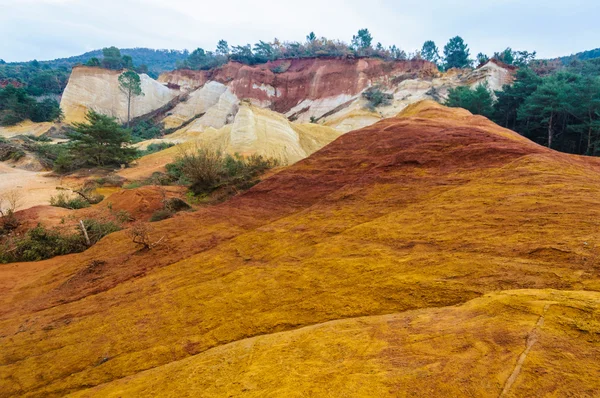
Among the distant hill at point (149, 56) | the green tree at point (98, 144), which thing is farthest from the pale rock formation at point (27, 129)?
the distant hill at point (149, 56)

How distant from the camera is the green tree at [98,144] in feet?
63.4

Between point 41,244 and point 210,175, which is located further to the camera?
point 210,175

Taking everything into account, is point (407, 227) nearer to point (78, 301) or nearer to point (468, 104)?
point (78, 301)

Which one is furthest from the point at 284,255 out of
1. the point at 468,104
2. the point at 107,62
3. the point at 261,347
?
the point at 107,62

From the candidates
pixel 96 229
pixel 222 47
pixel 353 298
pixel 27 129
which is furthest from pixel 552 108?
pixel 222 47

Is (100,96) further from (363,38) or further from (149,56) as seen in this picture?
(149,56)

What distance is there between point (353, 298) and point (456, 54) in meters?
65.7

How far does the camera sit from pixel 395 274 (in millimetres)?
3199

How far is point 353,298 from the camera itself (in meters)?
3.02

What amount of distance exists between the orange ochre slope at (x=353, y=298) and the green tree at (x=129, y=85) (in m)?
41.6

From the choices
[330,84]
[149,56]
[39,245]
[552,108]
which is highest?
[149,56]

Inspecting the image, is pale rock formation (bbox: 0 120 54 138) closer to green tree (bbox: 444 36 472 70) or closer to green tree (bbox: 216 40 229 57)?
green tree (bbox: 216 40 229 57)

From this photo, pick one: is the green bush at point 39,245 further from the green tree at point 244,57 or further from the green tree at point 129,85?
the green tree at point 244,57

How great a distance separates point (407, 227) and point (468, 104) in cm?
2319
